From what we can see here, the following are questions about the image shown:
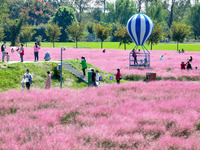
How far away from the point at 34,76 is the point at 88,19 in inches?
4686

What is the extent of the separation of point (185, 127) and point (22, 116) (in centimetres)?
607

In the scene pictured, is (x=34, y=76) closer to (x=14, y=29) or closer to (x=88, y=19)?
(x=14, y=29)

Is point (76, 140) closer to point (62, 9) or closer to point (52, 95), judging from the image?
point (52, 95)

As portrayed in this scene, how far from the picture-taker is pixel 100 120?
439 inches

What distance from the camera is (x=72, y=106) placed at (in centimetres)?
1384

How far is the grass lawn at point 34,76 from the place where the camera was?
22406mm

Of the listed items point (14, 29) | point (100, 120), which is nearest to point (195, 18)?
point (14, 29)

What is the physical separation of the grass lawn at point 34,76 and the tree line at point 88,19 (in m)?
44.0

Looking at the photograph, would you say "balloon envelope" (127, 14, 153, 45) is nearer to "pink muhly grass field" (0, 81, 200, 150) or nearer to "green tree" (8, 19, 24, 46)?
"pink muhly grass field" (0, 81, 200, 150)

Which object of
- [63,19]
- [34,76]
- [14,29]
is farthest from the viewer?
[63,19]

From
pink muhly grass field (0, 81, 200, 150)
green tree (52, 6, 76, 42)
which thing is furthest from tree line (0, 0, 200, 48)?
pink muhly grass field (0, 81, 200, 150)

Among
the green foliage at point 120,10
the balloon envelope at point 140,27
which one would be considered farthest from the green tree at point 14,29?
the green foliage at point 120,10

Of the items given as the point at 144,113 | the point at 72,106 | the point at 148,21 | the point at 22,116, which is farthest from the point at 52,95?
the point at 148,21

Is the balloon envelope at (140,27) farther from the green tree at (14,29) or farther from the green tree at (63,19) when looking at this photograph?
the green tree at (63,19)
